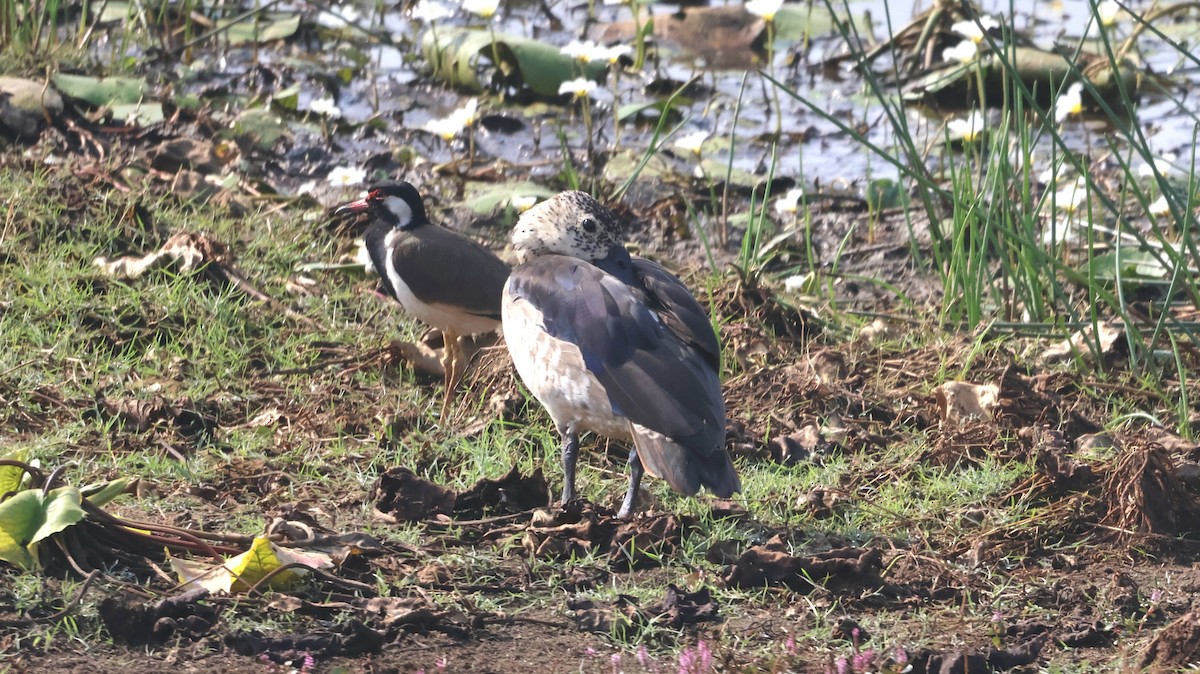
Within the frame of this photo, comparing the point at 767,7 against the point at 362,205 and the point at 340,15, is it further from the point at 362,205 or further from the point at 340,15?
the point at 340,15

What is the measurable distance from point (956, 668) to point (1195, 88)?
712 cm

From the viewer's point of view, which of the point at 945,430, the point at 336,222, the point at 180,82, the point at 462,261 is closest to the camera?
the point at 945,430

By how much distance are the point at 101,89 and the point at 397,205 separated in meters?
2.40

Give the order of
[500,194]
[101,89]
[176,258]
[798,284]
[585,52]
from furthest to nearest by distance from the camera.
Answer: [101,89] → [585,52] → [500,194] → [798,284] → [176,258]

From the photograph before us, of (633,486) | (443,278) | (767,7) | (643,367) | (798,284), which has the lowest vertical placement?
(798,284)

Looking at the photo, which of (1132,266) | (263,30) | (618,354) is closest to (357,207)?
(618,354)

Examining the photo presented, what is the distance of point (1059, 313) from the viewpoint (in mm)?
5750

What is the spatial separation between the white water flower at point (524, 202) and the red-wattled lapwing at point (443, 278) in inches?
28.4

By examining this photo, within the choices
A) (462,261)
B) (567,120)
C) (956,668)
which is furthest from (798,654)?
(567,120)

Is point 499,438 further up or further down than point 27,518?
further down

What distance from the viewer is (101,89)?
738 cm

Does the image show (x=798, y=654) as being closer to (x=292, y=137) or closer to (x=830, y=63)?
(x=292, y=137)

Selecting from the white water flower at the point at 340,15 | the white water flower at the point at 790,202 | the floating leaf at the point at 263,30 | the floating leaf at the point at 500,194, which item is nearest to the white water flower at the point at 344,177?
the floating leaf at the point at 500,194

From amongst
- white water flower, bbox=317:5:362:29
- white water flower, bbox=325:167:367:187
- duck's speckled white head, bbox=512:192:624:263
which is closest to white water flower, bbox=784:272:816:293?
duck's speckled white head, bbox=512:192:624:263
